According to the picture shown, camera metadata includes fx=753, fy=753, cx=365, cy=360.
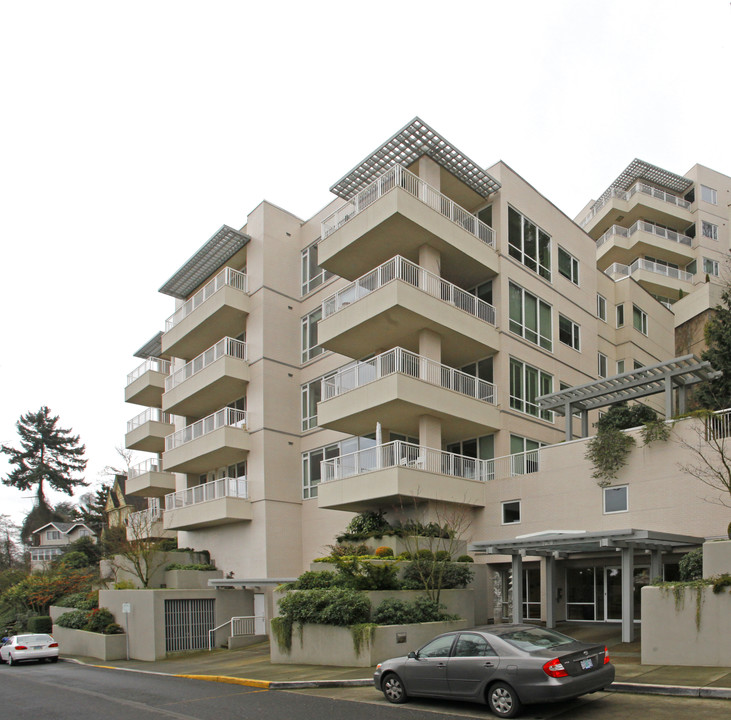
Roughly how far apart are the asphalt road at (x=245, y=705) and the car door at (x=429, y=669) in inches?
11.8

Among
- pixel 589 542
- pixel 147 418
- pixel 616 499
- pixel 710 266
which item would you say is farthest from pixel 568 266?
pixel 147 418

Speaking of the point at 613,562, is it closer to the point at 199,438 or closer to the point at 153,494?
the point at 199,438

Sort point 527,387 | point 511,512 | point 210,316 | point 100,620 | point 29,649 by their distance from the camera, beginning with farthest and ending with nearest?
point 210,316
point 527,387
point 100,620
point 29,649
point 511,512

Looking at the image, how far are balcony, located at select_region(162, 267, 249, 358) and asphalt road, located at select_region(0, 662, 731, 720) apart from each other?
17739 millimetres

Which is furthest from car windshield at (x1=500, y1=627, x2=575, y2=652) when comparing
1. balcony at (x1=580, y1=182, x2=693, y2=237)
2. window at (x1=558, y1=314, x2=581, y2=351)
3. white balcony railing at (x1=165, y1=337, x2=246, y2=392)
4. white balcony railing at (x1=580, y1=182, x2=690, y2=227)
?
white balcony railing at (x1=580, y1=182, x2=690, y2=227)

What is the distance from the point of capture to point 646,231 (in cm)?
5247

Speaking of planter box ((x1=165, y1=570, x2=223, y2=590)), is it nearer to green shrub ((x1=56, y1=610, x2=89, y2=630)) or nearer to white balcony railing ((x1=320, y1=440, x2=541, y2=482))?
green shrub ((x1=56, y1=610, x2=89, y2=630))

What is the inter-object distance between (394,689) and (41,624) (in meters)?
26.2

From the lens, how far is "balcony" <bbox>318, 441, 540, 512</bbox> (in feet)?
78.9

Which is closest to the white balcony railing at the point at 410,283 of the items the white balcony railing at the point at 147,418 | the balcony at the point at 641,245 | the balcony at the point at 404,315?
the balcony at the point at 404,315

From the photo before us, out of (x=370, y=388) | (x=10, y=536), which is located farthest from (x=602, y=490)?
(x=10, y=536)

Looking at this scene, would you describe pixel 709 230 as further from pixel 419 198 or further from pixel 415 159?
pixel 419 198

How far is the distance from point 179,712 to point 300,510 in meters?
18.6

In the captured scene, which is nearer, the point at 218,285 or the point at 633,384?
the point at 633,384
